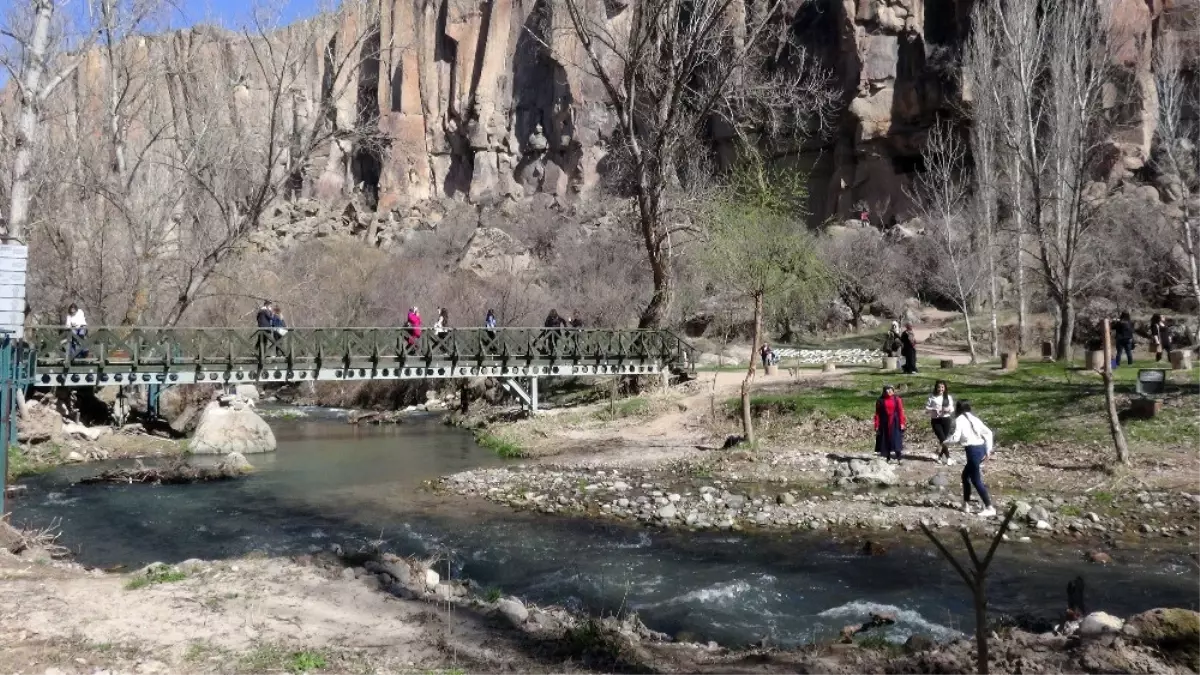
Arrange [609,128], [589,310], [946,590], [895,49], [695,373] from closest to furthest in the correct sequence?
1. [946,590]
2. [695,373]
3. [589,310]
4. [895,49]
5. [609,128]

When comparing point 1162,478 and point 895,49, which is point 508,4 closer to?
point 895,49

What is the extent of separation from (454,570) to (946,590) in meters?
5.74

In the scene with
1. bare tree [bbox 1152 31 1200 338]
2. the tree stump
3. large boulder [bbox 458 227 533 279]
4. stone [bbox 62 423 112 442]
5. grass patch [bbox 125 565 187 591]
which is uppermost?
bare tree [bbox 1152 31 1200 338]

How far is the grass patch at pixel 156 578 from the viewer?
24.3 ft

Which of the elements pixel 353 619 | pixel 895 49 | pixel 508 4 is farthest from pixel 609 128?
pixel 353 619

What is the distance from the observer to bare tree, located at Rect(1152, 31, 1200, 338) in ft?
89.8

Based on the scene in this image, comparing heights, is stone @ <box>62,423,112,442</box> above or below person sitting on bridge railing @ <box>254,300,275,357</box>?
below

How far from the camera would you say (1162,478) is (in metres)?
13.1

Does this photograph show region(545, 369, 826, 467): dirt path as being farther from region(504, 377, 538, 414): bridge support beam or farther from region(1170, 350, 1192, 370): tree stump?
region(1170, 350, 1192, 370): tree stump

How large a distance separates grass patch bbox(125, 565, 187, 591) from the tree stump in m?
21.1

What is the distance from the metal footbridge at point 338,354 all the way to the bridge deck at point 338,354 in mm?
27

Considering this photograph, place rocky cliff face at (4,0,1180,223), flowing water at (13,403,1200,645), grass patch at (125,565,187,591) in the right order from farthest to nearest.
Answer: rocky cliff face at (4,0,1180,223) < flowing water at (13,403,1200,645) < grass patch at (125,565,187,591)

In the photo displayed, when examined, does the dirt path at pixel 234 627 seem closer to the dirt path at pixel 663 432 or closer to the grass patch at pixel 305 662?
the grass patch at pixel 305 662

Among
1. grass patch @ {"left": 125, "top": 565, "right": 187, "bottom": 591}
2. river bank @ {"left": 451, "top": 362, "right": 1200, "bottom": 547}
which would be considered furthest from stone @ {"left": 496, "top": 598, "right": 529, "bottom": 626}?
river bank @ {"left": 451, "top": 362, "right": 1200, "bottom": 547}
